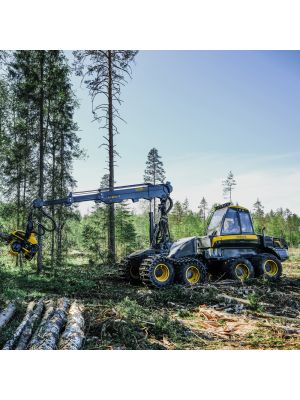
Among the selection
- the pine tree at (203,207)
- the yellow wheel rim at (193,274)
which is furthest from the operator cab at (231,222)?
the pine tree at (203,207)

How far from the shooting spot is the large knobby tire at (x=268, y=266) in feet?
43.9

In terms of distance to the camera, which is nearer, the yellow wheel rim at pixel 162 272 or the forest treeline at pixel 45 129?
the yellow wheel rim at pixel 162 272

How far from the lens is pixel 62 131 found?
68.7ft

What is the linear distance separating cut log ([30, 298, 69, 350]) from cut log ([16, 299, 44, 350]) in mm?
277

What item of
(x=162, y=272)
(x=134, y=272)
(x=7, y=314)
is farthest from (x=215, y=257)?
(x=7, y=314)

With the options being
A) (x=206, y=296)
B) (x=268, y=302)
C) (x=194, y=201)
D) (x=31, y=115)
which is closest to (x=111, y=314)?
(x=206, y=296)

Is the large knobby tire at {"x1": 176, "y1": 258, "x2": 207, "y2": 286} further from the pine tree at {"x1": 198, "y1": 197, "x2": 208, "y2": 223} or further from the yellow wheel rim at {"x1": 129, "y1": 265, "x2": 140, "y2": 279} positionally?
the pine tree at {"x1": 198, "y1": 197, "x2": 208, "y2": 223}

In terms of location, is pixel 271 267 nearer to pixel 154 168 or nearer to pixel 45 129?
pixel 45 129

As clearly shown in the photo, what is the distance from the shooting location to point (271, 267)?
13.8 metres

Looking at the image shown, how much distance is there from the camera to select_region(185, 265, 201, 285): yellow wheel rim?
1201 centimetres

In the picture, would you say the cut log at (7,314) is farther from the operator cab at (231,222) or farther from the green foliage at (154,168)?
the green foliage at (154,168)

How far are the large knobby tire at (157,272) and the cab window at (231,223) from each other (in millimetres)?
2489

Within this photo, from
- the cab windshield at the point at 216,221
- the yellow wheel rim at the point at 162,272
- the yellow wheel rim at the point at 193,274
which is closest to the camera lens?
the yellow wheel rim at the point at 162,272

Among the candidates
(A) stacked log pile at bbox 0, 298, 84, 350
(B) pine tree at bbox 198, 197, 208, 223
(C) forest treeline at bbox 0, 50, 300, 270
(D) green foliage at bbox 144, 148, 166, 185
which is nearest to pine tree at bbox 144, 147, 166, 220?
(D) green foliage at bbox 144, 148, 166, 185
